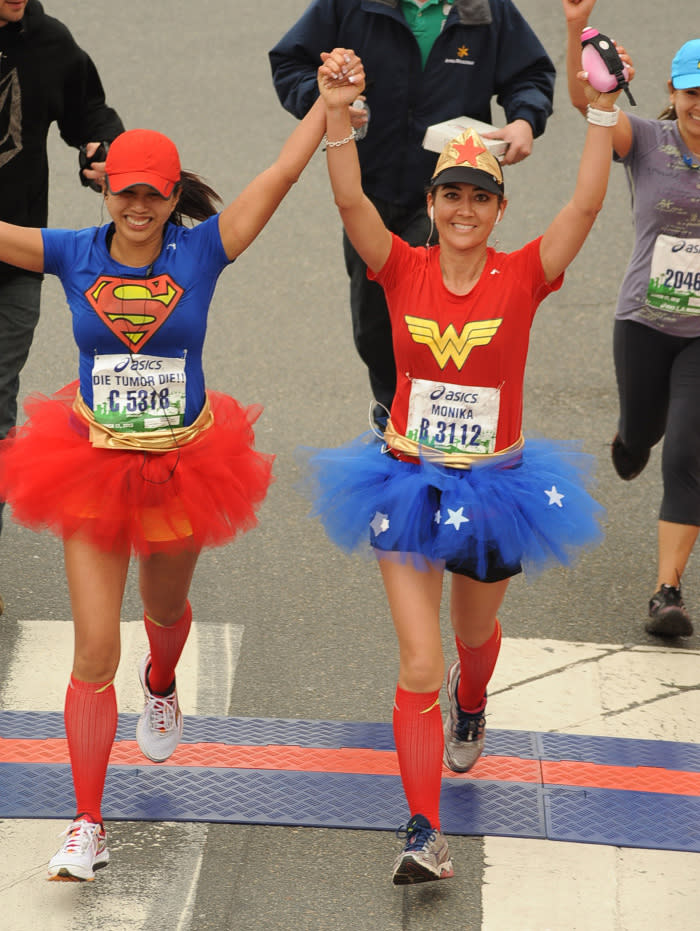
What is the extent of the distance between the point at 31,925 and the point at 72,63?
347cm

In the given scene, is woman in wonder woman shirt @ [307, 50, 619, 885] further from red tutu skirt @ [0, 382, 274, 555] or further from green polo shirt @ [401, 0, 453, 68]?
green polo shirt @ [401, 0, 453, 68]

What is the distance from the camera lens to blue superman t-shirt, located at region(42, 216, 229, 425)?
4.59 metres

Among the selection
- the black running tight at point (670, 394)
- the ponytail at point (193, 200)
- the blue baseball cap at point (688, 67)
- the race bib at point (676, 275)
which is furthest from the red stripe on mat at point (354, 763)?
the blue baseball cap at point (688, 67)

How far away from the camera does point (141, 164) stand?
14.9 feet

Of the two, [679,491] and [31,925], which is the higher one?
[679,491]

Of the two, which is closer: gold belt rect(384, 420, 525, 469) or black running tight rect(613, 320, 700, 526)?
gold belt rect(384, 420, 525, 469)

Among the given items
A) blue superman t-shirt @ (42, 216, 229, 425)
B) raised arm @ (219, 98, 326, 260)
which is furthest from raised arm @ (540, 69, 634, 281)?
blue superman t-shirt @ (42, 216, 229, 425)

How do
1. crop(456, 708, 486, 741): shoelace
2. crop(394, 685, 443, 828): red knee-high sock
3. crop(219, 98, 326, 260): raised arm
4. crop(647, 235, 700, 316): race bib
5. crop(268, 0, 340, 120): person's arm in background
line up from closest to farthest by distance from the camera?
1. crop(394, 685, 443, 828): red knee-high sock
2. crop(219, 98, 326, 260): raised arm
3. crop(456, 708, 486, 741): shoelace
4. crop(647, 235, 700, 316): race bib
5. crop(268, 0, 340, 120): person's arm in background

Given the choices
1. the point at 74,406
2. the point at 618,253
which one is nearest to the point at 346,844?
the point at 74,406

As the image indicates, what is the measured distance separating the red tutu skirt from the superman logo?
0.36 metres

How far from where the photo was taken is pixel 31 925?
4.33m

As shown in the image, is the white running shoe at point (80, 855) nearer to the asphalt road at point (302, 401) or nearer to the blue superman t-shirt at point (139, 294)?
the asphalt road at point (302, 401)

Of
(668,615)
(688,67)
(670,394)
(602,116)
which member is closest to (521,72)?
(688,67)

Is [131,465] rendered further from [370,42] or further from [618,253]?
[618,253]
